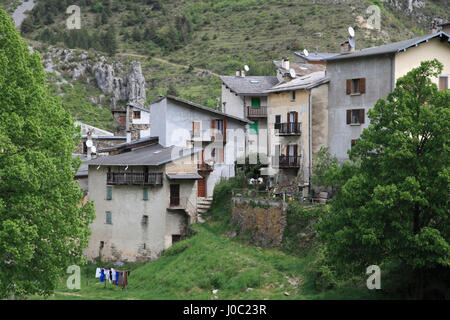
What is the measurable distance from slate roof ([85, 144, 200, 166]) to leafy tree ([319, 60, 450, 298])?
20.8 meters

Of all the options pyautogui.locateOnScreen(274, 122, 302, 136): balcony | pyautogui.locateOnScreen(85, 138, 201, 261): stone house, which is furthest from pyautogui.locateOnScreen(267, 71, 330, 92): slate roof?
pyautogui.locateOnScreen(85, 138, 201, 261): stone house

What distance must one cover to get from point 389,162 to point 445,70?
63.7 feet

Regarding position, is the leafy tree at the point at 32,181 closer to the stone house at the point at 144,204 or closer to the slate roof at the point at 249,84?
the stone house at the point at 144,204

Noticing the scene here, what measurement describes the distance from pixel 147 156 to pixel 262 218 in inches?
508

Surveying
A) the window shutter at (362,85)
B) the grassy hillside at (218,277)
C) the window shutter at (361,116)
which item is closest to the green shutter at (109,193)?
the grassy hillside at (218,277)

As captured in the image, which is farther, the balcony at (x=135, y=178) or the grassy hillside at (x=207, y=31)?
the grassy hillside at (x=207, y=31)

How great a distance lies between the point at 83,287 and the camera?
44.7m

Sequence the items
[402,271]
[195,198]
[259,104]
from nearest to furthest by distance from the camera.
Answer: [402,271]
[195,198]
[259,104]

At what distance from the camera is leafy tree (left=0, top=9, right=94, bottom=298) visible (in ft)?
87.6

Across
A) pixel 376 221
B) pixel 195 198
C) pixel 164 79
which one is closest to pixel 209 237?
pixel 195 198

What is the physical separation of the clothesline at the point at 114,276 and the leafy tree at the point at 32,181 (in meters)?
14.3

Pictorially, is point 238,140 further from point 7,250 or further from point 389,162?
point 7,250

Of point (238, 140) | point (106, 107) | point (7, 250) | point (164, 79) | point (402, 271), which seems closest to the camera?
point (7, 250)

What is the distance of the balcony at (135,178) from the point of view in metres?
50.5
